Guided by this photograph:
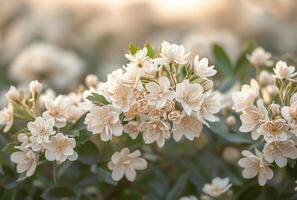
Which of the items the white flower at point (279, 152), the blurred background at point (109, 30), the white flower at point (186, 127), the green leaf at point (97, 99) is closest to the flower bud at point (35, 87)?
the green leaf at point (97, 99)

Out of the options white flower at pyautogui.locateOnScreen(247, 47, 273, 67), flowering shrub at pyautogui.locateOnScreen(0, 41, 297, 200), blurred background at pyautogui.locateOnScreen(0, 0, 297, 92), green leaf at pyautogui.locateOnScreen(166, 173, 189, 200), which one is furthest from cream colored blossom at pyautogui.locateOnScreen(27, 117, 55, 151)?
blurred background at pyautogui.locateOnScreen(0, 0, 297, 92)

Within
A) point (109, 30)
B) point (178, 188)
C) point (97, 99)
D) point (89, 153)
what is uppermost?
point (97, 99)

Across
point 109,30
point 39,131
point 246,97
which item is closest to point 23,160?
point 39,131

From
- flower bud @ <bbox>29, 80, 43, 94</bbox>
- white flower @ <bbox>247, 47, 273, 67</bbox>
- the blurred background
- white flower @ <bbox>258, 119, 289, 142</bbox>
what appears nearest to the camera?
white flower @ <bbox>258, 119, 289, 142</bbox>

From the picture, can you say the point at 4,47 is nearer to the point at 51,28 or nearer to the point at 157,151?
the point at 51,28

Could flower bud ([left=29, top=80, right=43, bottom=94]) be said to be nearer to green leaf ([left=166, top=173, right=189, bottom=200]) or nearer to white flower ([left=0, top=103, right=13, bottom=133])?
white flower ([left=0, top=103, right=13, bottom=133])

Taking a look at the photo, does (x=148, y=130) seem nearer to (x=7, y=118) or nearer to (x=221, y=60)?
(x=7, y=118)
